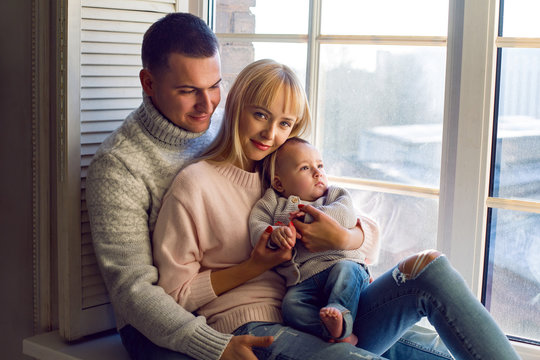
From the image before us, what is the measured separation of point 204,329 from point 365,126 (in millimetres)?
730

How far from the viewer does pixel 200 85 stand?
5.32 feet

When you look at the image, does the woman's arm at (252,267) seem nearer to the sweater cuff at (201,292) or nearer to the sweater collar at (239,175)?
the sweater cuff at (201,292)

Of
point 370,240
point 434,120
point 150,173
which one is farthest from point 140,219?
point 434,120

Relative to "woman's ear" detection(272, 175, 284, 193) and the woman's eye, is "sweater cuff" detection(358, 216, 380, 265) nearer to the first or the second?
"woman's ear" detection(272, 175, 284, 193)

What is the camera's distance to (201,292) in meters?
1.58

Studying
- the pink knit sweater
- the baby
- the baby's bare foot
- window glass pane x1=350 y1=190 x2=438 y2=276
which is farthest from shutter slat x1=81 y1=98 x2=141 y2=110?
the baby's bare foot

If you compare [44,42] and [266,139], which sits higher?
[44,42]

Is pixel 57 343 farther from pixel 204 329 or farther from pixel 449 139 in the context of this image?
pixel 449 139

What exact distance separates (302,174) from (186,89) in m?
0.35

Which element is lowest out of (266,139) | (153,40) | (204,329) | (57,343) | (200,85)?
(57,343)

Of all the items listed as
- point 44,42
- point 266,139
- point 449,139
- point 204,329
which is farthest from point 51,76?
point 449,139

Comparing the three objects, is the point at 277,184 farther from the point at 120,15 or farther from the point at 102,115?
the point at 120,15

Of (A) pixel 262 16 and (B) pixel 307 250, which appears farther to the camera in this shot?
(A) pixel 262 16

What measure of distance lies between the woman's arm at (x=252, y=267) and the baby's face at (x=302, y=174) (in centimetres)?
15
